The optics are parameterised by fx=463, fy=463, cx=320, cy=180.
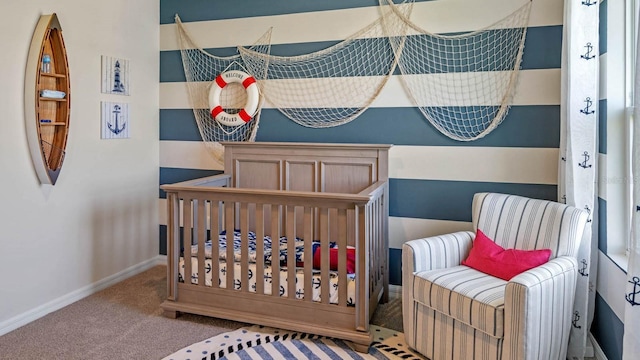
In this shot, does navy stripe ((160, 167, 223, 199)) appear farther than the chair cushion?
Yes

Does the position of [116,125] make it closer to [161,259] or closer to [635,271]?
[161,259]

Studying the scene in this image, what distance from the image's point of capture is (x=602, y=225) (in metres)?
2.32

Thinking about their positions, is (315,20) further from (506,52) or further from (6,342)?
(6,342)

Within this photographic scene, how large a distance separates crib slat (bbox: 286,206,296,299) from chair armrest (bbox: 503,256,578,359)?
3.59 feet

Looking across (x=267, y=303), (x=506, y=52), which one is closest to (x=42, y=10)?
(x=267, y=303)

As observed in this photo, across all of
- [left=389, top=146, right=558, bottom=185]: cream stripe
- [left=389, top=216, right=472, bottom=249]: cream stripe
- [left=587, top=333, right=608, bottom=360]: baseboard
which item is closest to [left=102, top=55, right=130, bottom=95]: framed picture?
[left=389, top=146, right=558, bottom=185]: cream stripe

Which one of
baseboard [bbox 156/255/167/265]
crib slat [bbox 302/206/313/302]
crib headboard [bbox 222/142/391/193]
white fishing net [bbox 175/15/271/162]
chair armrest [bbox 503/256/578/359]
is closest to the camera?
chair armrest [bbox 503/256/578/359]

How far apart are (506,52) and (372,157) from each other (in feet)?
3.39

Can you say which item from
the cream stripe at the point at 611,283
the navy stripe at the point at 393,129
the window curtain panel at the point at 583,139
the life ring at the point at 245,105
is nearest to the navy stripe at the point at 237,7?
the life ring at the point at 245,105

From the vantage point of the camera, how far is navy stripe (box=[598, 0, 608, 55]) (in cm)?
226

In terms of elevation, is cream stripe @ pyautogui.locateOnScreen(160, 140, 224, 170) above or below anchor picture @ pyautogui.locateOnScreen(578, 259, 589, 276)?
above

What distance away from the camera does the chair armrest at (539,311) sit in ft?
5.92

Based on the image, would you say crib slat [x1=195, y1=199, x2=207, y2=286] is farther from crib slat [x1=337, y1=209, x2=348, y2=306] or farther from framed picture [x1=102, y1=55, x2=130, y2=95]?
framed picture [x1=102, y1=55, x2=130, y2=95]

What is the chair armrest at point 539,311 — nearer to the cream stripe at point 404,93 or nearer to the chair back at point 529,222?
the chair back at point 529,222
